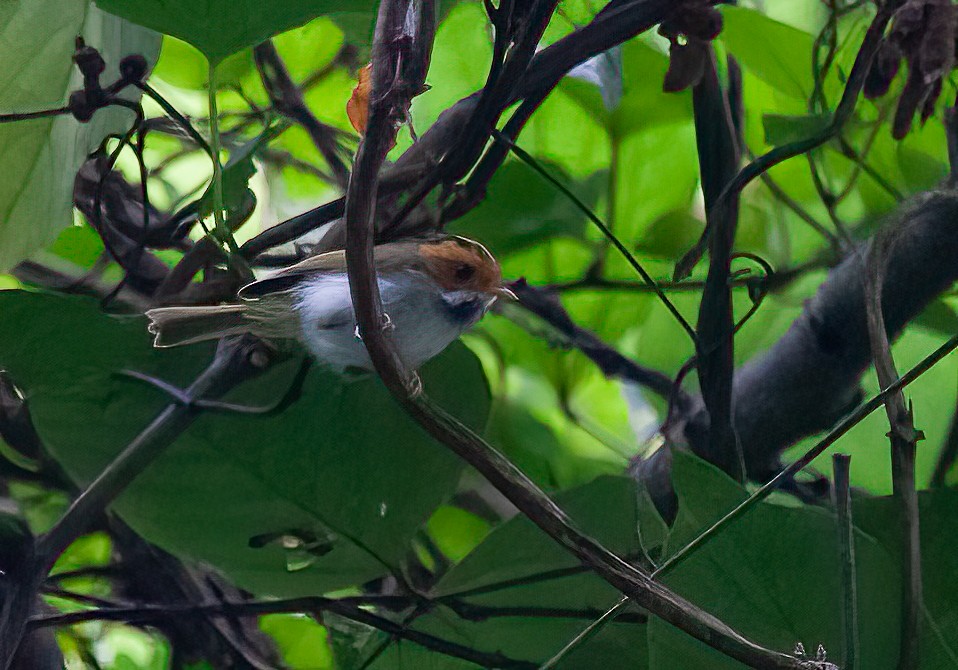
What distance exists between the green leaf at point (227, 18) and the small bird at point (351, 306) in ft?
0.43

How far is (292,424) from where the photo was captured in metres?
0.56

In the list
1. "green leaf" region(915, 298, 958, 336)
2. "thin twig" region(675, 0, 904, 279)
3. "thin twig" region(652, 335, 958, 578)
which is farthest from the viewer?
"green leaf" region(915, 298, 958, 336)

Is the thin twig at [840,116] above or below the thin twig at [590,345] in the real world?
above

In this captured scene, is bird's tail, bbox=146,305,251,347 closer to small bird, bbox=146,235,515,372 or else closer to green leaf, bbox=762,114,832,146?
small bird, bbox=146,235,515,372

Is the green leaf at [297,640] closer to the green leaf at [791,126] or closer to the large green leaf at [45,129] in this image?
the large green leaf at [45,129]

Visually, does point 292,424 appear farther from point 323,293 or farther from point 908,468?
point 908,468

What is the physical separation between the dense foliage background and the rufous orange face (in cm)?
2

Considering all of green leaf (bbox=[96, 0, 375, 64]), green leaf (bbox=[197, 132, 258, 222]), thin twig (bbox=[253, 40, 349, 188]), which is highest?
→ green leaf (bbox=[96, 0, 375, 64])

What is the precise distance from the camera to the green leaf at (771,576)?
0.48 metres

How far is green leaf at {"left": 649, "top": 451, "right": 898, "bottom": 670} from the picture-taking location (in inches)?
19.0

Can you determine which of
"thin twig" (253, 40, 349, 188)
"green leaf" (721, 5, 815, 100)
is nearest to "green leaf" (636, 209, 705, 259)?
"green leaf" (721, 5, 815, 100)

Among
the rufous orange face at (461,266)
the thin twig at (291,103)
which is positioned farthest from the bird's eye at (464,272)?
the thin twig at (291,103)

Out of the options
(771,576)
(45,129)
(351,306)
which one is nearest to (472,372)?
(351,306)

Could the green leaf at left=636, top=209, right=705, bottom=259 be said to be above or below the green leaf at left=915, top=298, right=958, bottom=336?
above
